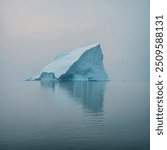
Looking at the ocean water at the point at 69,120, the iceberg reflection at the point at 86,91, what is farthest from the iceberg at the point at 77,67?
the ocean water at the point at 69,120

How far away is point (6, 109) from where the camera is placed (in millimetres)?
4477

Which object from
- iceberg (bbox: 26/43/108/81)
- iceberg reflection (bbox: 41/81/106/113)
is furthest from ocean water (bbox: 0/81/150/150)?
iceberg (bbox: 26/43/108/81)

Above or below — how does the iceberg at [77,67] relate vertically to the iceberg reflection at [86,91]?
above

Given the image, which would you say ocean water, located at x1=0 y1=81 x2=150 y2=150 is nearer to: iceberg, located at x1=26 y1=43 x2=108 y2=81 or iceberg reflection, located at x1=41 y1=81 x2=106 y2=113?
iceberg reflection, located at x1=41 y1=81 x2=106 y2=113

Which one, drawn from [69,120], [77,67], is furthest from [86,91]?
[69,120]

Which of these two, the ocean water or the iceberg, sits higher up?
the iceberg

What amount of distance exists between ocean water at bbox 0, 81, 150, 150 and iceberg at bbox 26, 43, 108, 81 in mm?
286

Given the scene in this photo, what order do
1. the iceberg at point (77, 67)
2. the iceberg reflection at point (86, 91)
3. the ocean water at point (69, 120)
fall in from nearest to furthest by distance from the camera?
the ocean water at point (69, 120)
the iceberg at point (77, 67)
the iceberg reflection at point (86, 91)

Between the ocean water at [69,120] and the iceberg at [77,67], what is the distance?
0.29m

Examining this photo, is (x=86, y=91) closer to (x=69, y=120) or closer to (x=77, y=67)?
(x=77, y=67)

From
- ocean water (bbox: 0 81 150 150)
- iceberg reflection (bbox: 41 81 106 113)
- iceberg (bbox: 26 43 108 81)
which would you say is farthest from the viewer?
iceberg reflection (bbox: 41 81 106 113)

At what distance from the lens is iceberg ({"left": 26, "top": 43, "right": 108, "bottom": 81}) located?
4.83m

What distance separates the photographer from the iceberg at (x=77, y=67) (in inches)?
190

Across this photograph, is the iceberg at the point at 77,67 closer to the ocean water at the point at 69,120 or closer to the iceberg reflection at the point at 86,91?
the iceberg reflection at the point at 86,91
